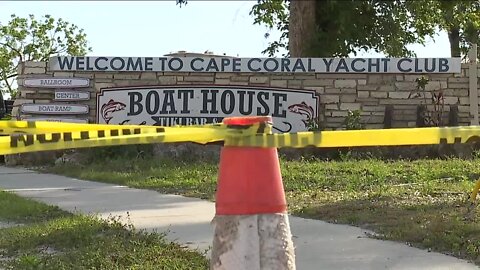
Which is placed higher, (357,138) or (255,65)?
Result: (255,65)

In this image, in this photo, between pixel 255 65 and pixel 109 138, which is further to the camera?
pixel 255 65

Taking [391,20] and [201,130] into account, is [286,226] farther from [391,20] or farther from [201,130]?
[391,20]

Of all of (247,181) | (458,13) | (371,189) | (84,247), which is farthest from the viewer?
(458,13)

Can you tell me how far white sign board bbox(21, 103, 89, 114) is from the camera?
15539 mm

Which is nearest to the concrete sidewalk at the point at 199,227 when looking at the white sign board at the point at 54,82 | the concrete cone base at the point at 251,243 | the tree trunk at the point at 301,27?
the concrete cone base at the point at 251,243

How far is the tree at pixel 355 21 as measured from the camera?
18.1 meters

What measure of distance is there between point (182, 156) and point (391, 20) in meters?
8.59

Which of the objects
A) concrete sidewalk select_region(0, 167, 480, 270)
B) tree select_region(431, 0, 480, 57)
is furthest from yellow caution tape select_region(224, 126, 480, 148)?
tree select_region(431, 0, 480, 57)

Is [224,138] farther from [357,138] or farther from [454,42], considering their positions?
[454,42]

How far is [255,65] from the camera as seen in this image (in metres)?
15.6

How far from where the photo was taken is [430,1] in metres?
19.3

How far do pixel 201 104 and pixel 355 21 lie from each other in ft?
20.1

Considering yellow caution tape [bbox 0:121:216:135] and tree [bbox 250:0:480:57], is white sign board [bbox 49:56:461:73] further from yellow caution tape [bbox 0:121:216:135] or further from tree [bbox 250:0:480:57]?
Result: yellow caution tape [bbox 0:121:216:135]

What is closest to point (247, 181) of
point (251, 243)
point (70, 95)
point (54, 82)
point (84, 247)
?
point (251, 243)
